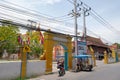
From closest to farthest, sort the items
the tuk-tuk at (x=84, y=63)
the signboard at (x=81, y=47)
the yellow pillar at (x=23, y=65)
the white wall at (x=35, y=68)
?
the yellow pillar at (x=23, y=65) → the white wall at (x=35, y=68) → the tuk-tuk at (x=84, y=63) → the signboard at (x=81, y=47)

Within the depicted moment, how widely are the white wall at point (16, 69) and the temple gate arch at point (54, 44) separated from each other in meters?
1.40

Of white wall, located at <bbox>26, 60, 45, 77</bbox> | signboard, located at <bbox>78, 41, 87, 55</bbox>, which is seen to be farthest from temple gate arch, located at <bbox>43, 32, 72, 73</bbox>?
signboard, located at <bbox>78, 41, 87, 55</bbox>

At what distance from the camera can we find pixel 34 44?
65.5m

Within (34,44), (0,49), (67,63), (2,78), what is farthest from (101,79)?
(34,44)

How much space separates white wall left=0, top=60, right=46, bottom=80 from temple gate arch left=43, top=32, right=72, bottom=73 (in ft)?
4.59

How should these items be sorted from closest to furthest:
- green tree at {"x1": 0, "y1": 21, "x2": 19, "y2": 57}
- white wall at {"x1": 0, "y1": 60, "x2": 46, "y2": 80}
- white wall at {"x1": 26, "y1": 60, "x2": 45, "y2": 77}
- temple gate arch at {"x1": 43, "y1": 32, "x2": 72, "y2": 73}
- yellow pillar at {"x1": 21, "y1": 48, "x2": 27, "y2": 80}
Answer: white wall at {"x1": 0, "y1": 60, "x2": 46, "y2": 80}, yellow pillar at {"x1": 21, "y1": 48, "x2": 27, "y2": 80}, white wall at {"x1": 26, "y1": 60, "x2": 45, "y2": 77}, temple gate arch at {"x1": 43, "y1": 32, "x2": 72, "y2": 73}, green tree at {"x1": 0, "y1": 21, "x2": 19, "y2": 57}

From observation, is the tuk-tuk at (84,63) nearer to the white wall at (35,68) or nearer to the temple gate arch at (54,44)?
the temple gate arch at (54,44)

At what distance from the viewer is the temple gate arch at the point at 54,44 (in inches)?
882

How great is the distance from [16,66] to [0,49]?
31.6m

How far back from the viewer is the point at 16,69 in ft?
57.3

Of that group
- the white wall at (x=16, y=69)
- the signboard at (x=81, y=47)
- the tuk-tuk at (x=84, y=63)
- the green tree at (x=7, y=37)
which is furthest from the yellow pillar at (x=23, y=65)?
the green tree at (x=7, y=37)

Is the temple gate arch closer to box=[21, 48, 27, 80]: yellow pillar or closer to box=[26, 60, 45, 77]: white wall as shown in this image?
box=[26, 60, 45, 77]: white wall

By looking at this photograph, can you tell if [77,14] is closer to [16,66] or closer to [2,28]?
[16,66]

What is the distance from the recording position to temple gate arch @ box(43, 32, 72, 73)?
22406 mm
